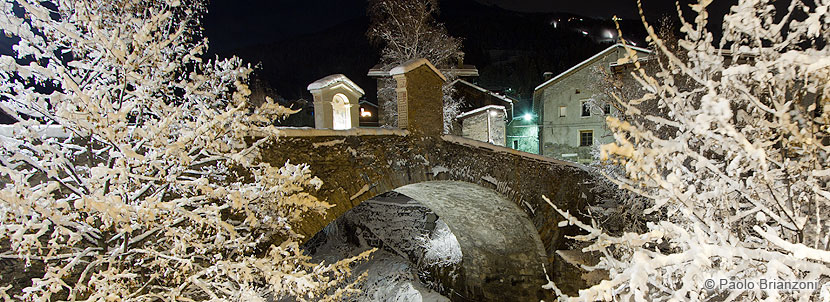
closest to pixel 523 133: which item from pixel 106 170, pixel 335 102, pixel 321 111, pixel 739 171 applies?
pixel 335 102

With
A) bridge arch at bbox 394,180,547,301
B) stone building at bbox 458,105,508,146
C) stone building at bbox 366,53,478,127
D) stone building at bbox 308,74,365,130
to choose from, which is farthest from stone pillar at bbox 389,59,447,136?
stone building at bbox 458,105,508,146

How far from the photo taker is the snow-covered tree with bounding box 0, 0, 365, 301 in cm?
336

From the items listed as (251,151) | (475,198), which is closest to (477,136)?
(475,198)

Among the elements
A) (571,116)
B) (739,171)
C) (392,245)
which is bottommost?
(392,245)

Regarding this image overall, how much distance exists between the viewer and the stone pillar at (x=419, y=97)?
7680 millimetres

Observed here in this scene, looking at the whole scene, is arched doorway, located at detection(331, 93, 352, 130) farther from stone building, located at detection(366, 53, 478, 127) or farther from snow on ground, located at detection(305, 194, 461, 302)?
snow on ground, located at detection(305, 194, 461, 302)

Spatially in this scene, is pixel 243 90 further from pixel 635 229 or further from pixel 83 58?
pixel 635 229

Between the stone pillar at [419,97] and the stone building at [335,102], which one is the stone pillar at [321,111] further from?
the stone pillar at [419,97]

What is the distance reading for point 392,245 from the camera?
49.9 ft

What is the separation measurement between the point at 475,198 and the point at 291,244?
6113 millimetres

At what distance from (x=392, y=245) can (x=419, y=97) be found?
341 inches

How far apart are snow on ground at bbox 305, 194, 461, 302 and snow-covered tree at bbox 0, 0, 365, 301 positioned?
9.22m

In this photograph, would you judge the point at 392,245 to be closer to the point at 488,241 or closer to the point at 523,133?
the point at 488,241

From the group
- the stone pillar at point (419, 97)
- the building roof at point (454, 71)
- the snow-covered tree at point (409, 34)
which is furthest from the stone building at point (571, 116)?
the stone pillar at point (419, 97)
